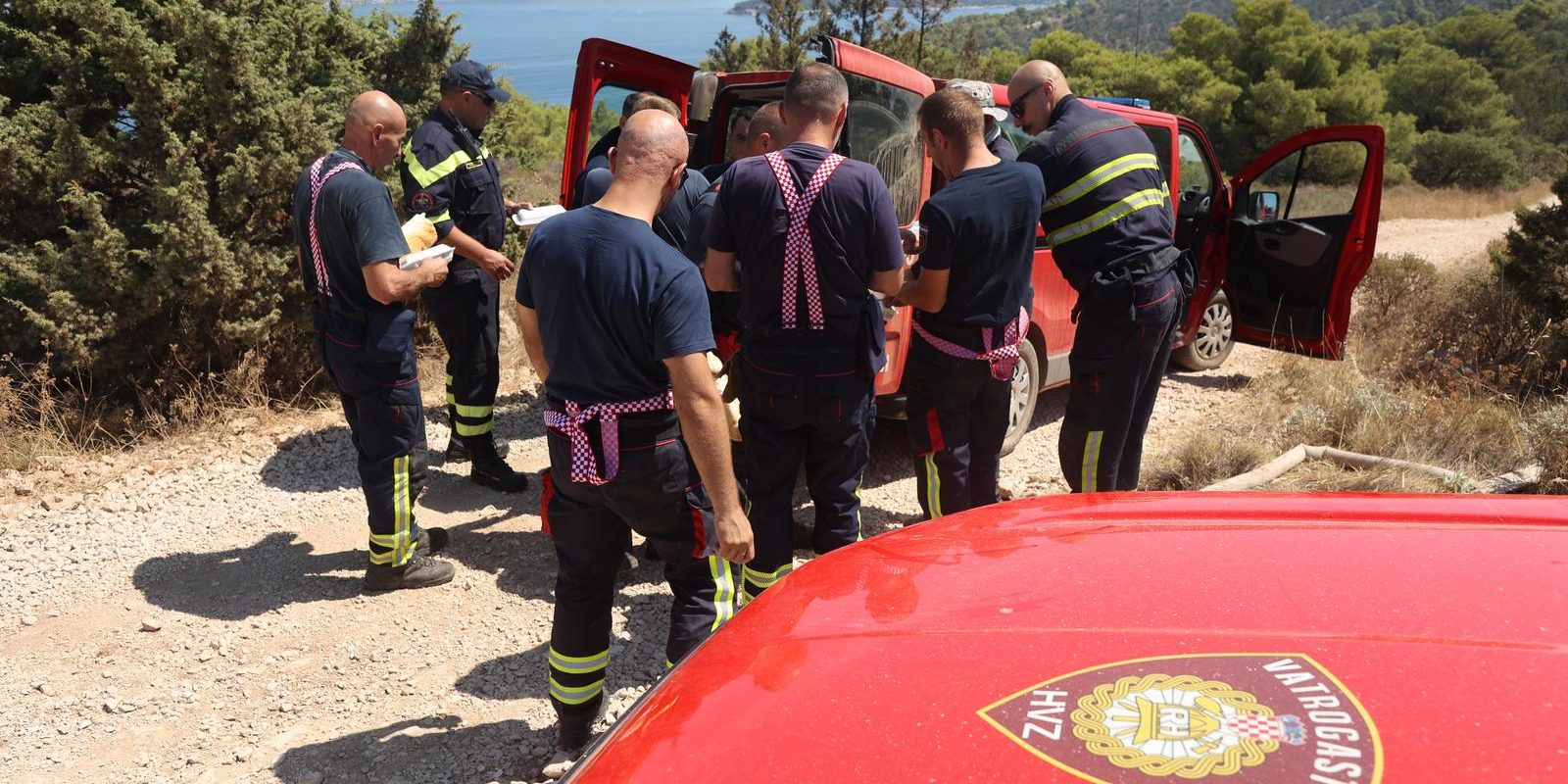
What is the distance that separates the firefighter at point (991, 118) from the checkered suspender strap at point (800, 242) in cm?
131

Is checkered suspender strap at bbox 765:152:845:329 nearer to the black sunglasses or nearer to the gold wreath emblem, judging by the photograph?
the black sunglasses

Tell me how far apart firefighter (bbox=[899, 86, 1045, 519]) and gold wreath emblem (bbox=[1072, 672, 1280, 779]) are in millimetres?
2442

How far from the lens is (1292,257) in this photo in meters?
6.79

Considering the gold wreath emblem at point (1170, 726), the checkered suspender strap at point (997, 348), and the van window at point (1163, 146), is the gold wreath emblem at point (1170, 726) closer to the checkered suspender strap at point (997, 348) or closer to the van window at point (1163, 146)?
the checkered suspender strap at point (997, 348)

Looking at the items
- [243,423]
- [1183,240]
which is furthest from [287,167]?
[1183,240]

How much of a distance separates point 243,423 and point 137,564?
155 cm

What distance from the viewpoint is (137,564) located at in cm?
456

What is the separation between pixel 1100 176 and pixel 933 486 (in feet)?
4.43

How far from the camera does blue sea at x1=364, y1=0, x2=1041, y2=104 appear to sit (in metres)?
7.75

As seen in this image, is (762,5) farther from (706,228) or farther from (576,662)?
(576,662)

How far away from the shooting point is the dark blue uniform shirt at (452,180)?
506 centimetres

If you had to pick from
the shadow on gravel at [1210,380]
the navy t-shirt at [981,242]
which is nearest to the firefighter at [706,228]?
the navy t-shirt at [981,242]

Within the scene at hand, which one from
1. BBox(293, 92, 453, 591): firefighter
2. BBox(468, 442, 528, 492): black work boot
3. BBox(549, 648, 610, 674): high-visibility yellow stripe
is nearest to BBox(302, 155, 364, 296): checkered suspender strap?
BBox(293, 92, 453, 591): firefighter

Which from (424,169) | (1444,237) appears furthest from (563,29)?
(1444,237)
